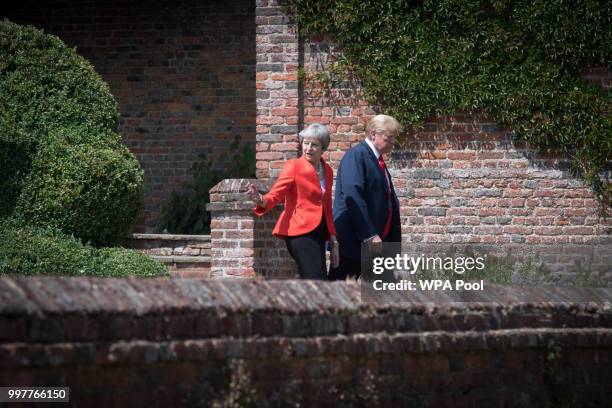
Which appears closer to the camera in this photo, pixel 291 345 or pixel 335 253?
pixel 291 345

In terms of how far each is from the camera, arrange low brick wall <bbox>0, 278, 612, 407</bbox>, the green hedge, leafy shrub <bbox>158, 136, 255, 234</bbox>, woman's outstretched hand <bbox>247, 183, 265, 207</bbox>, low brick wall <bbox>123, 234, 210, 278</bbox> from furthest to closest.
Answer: leafy shrub <bbox>158, 136, 255, 234</bbox> → low brick wall <bbox>123, 234, 210, 278</bbox> → the green hedge → woman's outstretched hand <bbox>247, 183, 265, 207</bbox> → low brick wall <bbox>0, 278, 612, 407</bbox>

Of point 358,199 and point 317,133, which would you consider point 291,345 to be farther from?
point 317,133

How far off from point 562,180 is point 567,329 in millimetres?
3905

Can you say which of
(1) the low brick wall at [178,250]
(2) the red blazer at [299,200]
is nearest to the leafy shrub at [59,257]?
(1) the low brick wall at [178,250]

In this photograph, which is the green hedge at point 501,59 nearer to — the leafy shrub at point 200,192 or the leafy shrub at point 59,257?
the leafy shrub at point 200,192

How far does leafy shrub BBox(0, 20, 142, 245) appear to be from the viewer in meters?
8.70

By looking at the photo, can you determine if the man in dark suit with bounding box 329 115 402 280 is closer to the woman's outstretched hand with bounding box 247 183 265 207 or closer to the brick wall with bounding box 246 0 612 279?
the woman's outstretched hand with bounding box 247 183 265 207

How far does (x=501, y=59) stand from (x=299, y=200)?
342cm

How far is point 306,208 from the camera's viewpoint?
22.8 feet

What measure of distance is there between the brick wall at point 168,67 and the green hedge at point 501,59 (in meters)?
2.89

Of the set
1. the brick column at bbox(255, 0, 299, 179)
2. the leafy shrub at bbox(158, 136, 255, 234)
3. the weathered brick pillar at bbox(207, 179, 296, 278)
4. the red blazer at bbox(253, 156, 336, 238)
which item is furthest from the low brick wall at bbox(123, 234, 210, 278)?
the red blazer at bbox(253, 156, 336, 238)

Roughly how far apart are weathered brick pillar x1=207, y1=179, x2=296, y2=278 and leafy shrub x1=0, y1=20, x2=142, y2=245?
73 cm

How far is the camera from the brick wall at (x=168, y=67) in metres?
12.4

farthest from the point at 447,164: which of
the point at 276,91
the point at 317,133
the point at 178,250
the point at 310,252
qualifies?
the point at 310,252
